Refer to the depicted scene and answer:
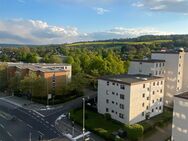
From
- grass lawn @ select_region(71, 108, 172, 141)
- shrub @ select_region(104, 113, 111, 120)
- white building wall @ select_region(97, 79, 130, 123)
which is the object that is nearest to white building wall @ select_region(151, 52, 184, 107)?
grass lawn @ select_region(71, 108, 172, 141)

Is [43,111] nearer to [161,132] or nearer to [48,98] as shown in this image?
[48,98]

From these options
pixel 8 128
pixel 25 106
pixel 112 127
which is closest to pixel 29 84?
pixel 25 106

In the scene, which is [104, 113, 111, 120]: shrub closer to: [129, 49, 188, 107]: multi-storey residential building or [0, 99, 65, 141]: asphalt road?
[0, 99, 65, 141]: asphalt road

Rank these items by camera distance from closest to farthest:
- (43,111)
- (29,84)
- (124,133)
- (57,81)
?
(124,133), (43,111), (29,84), (57,81)

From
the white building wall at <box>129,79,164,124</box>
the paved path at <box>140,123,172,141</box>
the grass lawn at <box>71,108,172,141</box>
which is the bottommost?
the paved path at <box>140,123,172,141</box>

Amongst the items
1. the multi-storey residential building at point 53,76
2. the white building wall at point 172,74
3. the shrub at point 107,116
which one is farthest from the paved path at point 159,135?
the multi-storey residential building at point 53,76

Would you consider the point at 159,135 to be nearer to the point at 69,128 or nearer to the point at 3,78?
the point at 69,128
